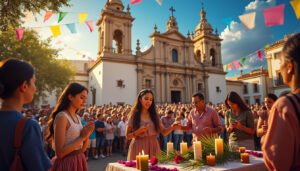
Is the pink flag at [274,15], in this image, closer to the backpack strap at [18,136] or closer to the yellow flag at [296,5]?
the yellow flag at [296,5]

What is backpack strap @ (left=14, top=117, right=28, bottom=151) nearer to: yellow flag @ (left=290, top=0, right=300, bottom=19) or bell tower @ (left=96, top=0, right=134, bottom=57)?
yellow flag @ (left=290, top=0, right=300, bottom=19)

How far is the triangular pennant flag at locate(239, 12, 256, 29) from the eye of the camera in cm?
757

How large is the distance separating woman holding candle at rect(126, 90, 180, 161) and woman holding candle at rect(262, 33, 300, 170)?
2169mm

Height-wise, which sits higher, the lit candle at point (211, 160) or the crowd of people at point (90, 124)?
the crowd of people at point (90, 124)

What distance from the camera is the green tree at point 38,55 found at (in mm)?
17719

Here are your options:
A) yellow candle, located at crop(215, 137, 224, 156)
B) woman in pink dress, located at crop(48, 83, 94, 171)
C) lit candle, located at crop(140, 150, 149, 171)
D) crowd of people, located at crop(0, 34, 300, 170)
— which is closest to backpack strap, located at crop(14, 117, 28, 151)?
crowd of people, located at crop(0, 34, 300, 170)

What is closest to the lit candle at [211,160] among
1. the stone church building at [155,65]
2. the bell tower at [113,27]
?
the stone church building at [155,65]

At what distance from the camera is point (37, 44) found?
20.3 m

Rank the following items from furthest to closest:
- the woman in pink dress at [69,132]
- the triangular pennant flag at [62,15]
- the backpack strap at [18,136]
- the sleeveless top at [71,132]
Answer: the triangular pennant flag at [62,15] → the sleeveless top at [71,132] → the woman in pink dress at [69,132] → the backpack strap at [18,136]

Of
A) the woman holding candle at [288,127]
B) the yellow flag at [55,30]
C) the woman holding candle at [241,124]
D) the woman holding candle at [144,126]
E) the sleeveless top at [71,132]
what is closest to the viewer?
the woman holding candle at [288,127]

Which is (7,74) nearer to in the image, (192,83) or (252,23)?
(252,23)

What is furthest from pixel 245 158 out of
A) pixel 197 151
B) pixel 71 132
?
pixel 71 132

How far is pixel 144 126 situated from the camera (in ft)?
11.1

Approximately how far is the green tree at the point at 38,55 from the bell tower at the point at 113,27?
5640mm
